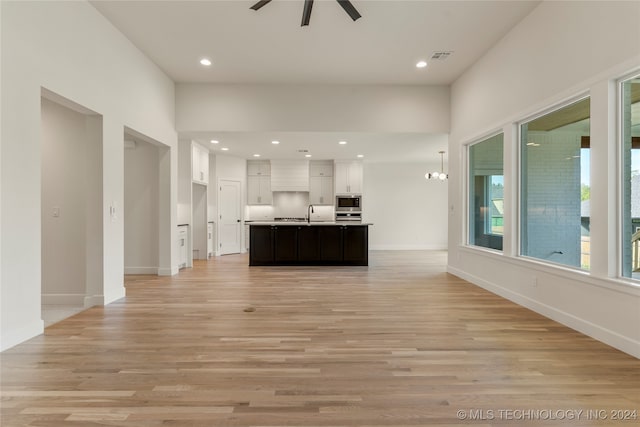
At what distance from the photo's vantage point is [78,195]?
3.99 metres

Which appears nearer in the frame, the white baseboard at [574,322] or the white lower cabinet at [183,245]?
the white baseboard at [574,322]

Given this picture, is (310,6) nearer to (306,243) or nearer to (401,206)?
(306,243)

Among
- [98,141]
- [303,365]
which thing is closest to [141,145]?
[98,141]

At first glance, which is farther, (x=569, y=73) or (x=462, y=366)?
(x=569, y=73)

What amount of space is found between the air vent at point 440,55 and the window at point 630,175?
2.54m

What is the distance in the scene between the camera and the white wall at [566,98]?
2.72 m

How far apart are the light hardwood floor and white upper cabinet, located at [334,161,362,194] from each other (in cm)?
583

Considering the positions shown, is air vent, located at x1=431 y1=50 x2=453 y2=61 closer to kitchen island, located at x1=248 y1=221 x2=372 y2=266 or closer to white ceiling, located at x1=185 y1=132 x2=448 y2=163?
white ceiling, located at x1=185 y1=132 x2=448 y2=163

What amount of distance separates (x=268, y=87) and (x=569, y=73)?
15.1ft

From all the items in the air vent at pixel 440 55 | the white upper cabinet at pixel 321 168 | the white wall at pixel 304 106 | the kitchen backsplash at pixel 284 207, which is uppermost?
the air vent at pixel 440 55

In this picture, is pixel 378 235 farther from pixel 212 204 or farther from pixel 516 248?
pixel 516 248

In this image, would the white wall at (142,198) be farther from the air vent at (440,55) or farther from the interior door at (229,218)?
the air vent at (440,55)

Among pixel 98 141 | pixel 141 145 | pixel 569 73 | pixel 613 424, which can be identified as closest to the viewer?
pixel 613 424

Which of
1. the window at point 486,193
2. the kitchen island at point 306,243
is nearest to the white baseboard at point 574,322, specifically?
the window at point 486,193
